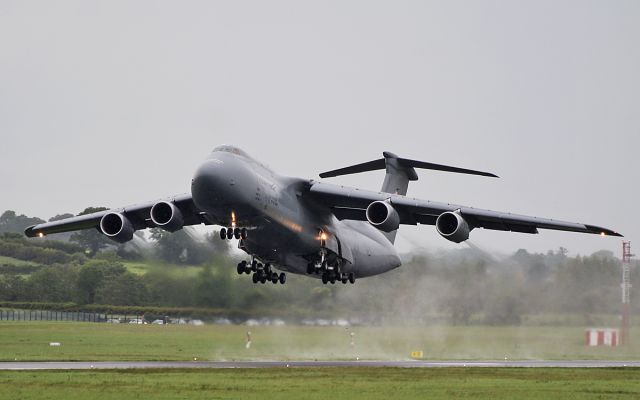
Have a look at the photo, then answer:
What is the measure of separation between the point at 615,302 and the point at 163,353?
48.7ft

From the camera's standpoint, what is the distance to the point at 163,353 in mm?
36375

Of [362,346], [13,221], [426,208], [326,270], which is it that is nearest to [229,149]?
[326,270]

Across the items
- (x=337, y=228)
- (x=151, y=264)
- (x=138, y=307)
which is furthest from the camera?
(x=138, y=307)

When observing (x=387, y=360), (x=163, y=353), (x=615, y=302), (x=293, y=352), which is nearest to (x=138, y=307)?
(x=163, y=353)

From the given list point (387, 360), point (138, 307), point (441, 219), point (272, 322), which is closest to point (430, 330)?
point (387, 360)

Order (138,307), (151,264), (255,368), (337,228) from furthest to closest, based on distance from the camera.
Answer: (138,307) → (151,264) → (337,228) → (255,368)

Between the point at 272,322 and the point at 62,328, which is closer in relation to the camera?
the point at 272,322

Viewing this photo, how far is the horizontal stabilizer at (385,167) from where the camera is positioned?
1293 inches

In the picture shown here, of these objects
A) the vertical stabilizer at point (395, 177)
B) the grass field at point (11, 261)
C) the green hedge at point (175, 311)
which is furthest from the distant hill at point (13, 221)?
the vertical stabilizer at point (395, 177)

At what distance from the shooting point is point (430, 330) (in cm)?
3762

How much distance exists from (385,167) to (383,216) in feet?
20.7

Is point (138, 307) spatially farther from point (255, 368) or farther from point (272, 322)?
point (255, 368)

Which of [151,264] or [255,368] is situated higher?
[151,264]

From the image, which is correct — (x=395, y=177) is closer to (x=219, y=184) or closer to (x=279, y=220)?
(x=279, y=220)
